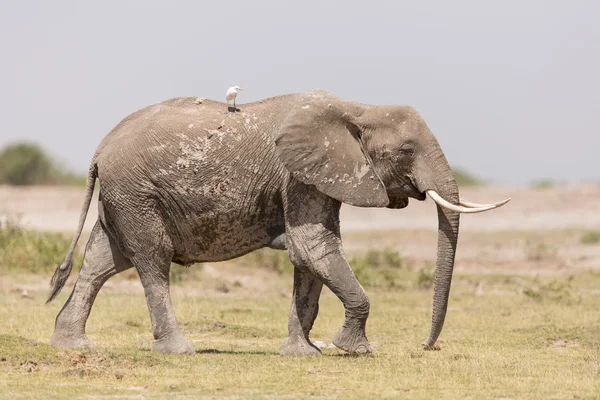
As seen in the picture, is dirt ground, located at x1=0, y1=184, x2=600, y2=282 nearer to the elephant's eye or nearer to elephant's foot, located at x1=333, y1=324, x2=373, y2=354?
elephant's foot, located at x1=333, y1=324, x2=373, y2=354

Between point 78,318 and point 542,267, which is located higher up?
point 78,318

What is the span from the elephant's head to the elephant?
0.04 feet

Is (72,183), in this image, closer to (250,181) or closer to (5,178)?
(5,178)

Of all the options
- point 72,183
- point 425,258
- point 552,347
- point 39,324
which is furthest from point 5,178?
point 552,347

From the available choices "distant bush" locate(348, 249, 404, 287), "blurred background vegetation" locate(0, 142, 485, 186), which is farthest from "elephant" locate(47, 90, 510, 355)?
"blurred background vegetation" locate(0, 142, 485, 186)

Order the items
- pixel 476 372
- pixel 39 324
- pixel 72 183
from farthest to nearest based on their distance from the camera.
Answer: pixel 72 183, pixel 39 324, pixel 476 372

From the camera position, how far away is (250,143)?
13.3m

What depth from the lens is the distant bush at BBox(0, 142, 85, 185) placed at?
180ft

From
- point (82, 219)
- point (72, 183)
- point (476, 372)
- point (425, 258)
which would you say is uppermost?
point (82, 219)

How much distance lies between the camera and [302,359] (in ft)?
42.9

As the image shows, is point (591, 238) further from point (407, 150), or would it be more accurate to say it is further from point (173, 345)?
point (173, 345)

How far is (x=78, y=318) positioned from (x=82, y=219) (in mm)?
1093

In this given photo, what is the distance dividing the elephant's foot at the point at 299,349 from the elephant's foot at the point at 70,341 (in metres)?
2.19

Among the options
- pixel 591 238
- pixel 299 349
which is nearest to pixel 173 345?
pixel 299 349
